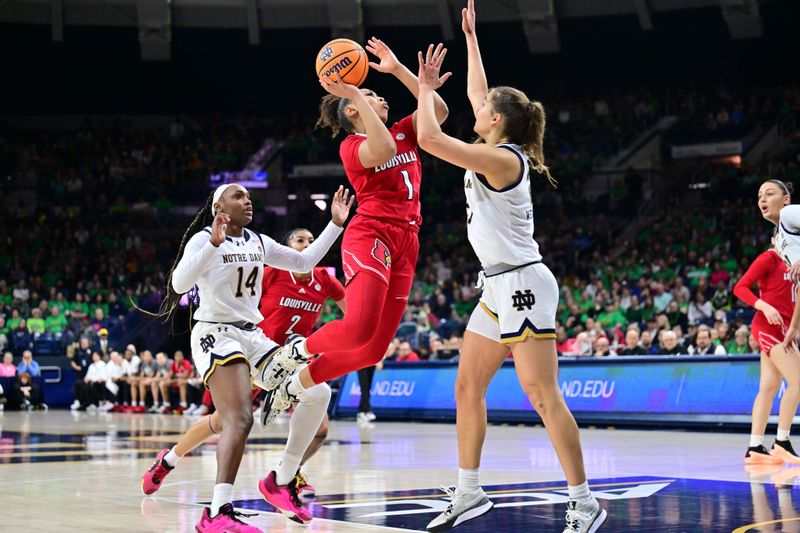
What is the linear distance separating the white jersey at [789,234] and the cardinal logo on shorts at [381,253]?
412 centimetres

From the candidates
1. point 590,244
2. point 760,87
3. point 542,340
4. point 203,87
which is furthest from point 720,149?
point 542,340

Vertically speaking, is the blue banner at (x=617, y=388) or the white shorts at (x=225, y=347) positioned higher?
→ the blue banner at (x=617, y=388)

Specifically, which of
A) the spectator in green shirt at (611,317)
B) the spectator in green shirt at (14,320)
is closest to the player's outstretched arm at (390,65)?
the spectator in green shirt at (611,317)

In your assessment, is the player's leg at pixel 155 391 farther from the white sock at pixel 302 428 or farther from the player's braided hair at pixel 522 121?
the player's braided hair at pixel 522 121

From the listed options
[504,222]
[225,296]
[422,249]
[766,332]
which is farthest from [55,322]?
[504,222]

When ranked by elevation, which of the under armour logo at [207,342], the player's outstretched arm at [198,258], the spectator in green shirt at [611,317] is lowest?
the under armour logo at [207,342]

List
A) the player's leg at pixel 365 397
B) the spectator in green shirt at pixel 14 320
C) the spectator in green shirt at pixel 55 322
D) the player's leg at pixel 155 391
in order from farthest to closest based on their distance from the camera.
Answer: the spectator in green shirt at pixel 55 322 → the spectator in green shirt at pixel 14 320 → the player's leg at pixel 155 391 → the player's leg at pixel 365 397

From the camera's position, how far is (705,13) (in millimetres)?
31844

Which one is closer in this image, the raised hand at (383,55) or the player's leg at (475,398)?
the player's leg at (475,398)

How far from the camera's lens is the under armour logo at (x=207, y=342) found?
258 inches

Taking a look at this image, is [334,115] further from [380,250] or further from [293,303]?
[293,303]

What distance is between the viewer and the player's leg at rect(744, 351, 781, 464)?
32.1ft

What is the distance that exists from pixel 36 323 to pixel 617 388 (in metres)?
15.1

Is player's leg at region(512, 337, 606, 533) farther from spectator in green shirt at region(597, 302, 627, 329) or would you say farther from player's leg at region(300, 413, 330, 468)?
spectator in green shirt at region(597, 302, 627, 329)
